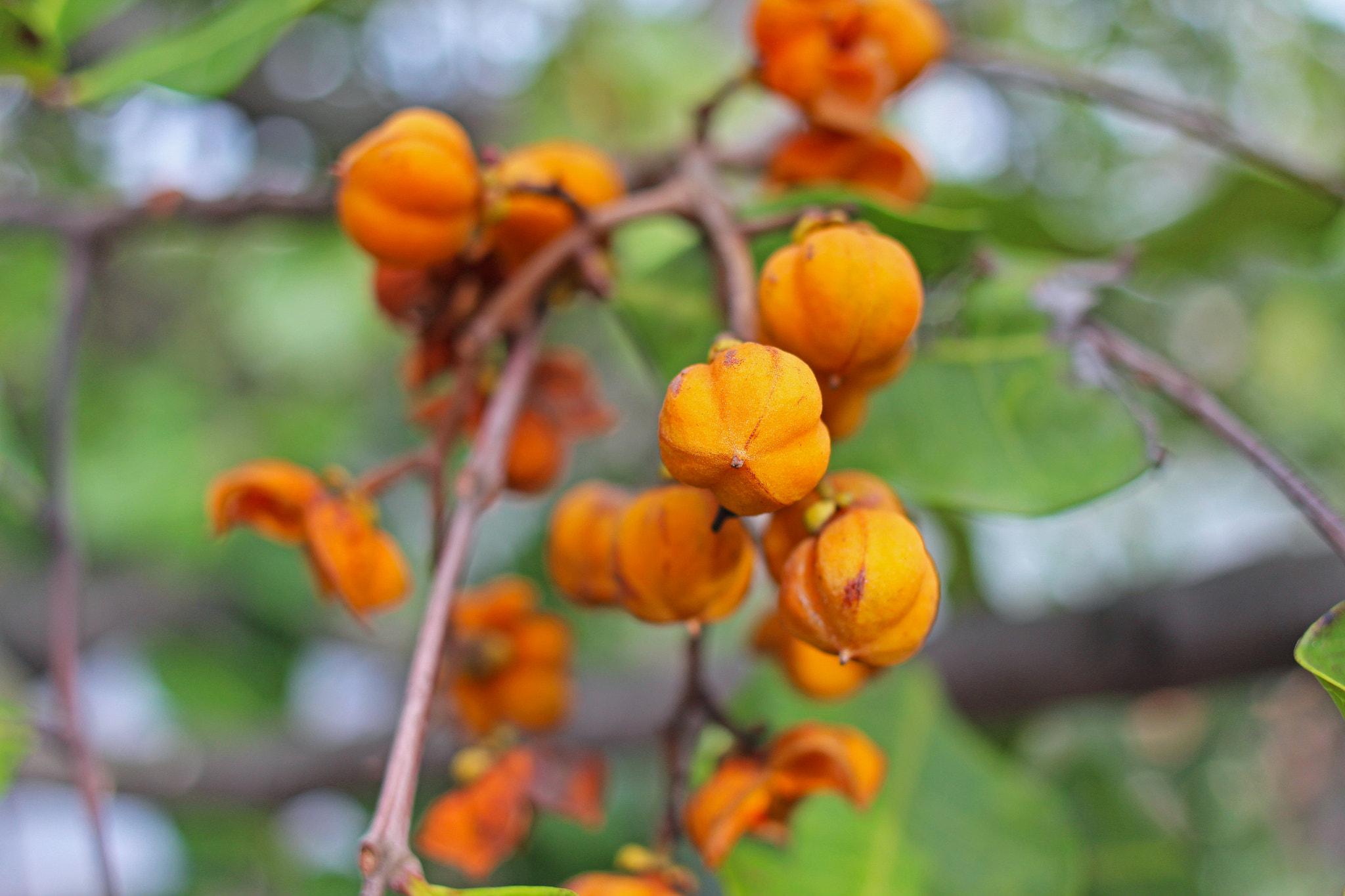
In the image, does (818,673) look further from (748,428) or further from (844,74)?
(844,74)

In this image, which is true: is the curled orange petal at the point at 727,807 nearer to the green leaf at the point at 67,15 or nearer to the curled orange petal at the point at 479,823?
the curled orange petal at the point at 479,823

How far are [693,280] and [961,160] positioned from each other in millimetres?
1538

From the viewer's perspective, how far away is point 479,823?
726mm

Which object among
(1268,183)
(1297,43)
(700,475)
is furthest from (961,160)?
(700,475)

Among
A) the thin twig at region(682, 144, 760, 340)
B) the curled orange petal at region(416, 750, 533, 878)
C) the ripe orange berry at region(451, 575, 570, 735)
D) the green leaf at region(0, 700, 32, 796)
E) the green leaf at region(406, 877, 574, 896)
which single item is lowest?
the ripe orange berry at region(451, 575, 570, 735)

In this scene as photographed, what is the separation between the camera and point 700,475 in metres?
0.46

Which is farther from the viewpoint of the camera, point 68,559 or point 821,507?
point 68,559

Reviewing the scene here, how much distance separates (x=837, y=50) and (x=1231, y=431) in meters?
0.36

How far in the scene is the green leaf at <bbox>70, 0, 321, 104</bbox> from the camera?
0.72m

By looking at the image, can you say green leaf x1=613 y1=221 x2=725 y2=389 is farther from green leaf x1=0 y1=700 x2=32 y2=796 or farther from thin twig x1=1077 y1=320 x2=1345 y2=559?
green leaf x1=0 y1=700 x2=32 y2=796

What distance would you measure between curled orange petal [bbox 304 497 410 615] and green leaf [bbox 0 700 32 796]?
0.27m

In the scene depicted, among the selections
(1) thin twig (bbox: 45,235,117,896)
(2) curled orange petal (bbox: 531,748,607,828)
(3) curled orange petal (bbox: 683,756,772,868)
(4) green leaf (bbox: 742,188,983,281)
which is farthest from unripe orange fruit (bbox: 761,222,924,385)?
(1) thin twig (bbox: 45,235,117,896)

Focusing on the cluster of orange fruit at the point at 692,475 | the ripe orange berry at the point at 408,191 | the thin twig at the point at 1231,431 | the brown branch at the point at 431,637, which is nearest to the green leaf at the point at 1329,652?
the thin twig at the point at 1231,431

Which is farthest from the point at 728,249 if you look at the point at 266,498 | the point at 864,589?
the point at 266,498
